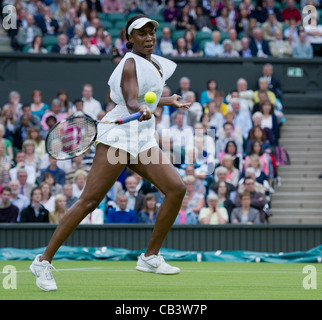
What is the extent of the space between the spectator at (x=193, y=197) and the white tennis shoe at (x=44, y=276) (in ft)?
21.9

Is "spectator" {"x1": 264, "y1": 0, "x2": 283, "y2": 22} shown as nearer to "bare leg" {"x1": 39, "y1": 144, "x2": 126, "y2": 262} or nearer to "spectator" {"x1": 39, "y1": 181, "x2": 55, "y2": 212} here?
"spectator" {"x1": 39, "y1": 181, "x2": 55, "y2": 212}

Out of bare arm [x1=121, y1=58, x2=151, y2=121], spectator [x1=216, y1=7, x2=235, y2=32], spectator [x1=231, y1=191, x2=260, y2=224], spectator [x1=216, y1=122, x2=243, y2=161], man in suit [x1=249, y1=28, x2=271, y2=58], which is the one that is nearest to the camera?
bare arm [x1=121, y1=58, x2=151, y2=121]

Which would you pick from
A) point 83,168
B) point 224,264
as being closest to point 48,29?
point 83,168

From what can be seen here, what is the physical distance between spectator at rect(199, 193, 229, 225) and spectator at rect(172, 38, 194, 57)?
521cm

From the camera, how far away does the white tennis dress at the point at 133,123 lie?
6.56 meters

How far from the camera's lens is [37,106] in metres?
15.6

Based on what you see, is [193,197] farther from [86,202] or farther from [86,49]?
[86,202]

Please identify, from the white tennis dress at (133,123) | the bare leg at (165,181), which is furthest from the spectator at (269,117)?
the bare leg at (165,181)

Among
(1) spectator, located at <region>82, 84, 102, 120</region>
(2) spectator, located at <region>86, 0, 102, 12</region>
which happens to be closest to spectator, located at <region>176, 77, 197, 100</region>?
(1) spectator, located at <region>82, 84, 102, 120</region>

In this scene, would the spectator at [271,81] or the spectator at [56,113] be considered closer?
the spectator at [56,113]

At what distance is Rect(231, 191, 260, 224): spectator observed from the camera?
41.5ft

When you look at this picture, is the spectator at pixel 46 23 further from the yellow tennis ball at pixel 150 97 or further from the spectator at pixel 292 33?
the yellow tennis ball at pixel 150 97
